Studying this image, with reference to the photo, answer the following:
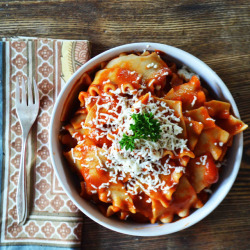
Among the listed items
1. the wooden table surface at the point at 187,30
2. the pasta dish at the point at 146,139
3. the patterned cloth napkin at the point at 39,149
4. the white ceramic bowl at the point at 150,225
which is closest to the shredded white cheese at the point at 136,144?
the pasta dish at the point at 146,139

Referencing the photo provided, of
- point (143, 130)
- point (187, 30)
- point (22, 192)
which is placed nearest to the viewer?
point (143, 130)

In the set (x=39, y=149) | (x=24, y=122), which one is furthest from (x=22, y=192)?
(x=24, y=122)

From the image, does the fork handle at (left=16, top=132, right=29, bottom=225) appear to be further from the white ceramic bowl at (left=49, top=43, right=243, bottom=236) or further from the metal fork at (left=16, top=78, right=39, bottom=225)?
the white ceramic bowl at (left=49, top=43, right=243, bottom=236)

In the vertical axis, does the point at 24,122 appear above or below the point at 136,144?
below

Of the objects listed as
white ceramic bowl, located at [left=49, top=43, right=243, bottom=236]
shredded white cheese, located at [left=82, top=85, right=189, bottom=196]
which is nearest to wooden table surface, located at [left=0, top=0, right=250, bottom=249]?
white ceramic bowl, located at [left=49, top=43, right=243, bottom=236]

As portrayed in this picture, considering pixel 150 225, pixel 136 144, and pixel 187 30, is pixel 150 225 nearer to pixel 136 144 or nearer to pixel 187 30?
pixel 136 144

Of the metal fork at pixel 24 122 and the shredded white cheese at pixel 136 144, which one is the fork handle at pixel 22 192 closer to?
the metal fork at pixel 24 122

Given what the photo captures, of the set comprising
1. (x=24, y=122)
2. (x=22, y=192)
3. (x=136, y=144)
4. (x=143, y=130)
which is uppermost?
(x=143, y=130)
